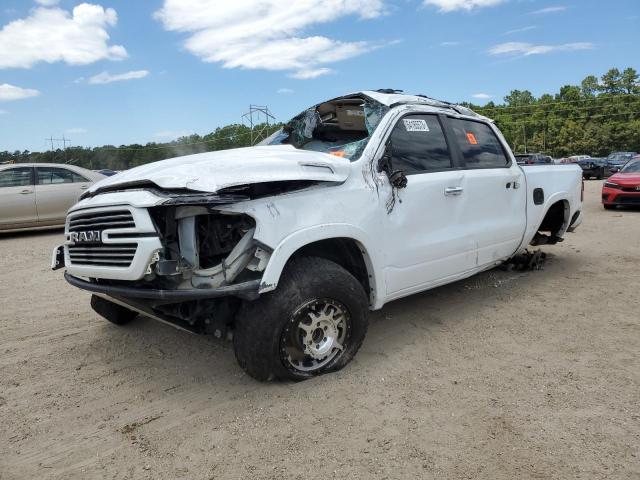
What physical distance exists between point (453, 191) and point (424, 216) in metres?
0.41

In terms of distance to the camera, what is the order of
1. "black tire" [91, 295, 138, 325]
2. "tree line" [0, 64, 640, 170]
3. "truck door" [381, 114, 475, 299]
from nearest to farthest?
"truck door" [381, 114, 475, 299]
"black tire" [91, 295, 138, 325]
"tree line" [0, 64, 640, 170]

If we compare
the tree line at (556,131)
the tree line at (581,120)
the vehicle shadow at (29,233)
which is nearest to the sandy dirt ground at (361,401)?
the vehicle shadow at (29,233)

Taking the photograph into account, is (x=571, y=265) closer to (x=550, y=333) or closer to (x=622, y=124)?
(x=550, y=333)

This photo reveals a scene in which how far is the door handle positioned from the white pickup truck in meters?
0.01

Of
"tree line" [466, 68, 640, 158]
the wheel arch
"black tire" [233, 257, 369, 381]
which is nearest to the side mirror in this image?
the wheel arch

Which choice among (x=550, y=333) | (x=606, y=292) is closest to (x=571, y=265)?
(x=606, y=292)

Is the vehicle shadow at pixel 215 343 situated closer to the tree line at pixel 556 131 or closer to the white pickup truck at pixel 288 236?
the white pickup truck at pixel 288 236

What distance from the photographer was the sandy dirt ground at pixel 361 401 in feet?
7.87

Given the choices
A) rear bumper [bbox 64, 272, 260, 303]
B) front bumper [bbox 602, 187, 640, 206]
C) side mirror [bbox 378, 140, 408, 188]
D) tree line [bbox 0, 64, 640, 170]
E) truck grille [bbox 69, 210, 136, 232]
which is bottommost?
front bumper [bbox 602, 187, 640, 206]

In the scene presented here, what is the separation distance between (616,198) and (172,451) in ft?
40.3

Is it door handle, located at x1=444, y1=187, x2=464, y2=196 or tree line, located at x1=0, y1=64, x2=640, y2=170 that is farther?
tree line, located at x1=0, y1=64, x2=640, y2=170

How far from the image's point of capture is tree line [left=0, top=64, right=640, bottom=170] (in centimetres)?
6341

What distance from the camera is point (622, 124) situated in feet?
208

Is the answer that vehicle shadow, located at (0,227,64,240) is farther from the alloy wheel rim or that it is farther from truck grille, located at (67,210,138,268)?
the alloy wheel rim
